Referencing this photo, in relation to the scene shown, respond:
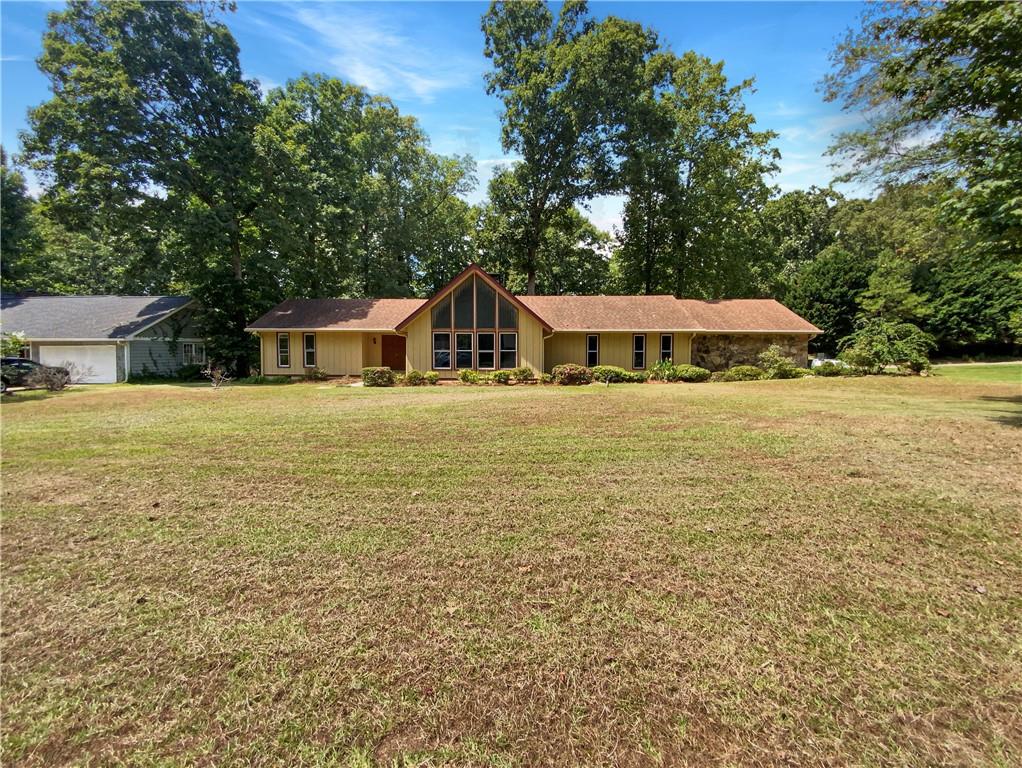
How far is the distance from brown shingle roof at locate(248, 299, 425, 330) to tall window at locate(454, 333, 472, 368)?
4.15 meters

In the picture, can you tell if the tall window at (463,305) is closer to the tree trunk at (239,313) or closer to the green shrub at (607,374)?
the green shrub at (607,374)

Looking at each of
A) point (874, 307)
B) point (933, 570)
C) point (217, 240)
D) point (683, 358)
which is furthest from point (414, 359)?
point (874, 307)

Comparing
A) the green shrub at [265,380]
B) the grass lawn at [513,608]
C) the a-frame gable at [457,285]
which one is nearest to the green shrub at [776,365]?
the a-frame gable at [457,285]

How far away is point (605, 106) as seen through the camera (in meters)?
28.1

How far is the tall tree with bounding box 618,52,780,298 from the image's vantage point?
28.9 metres

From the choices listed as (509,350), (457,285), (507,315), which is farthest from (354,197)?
(509,350)

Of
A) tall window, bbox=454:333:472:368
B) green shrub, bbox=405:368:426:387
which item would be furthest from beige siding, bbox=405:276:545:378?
green shrub, bbox=405:368:426:387

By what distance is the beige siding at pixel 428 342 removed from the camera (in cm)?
2159

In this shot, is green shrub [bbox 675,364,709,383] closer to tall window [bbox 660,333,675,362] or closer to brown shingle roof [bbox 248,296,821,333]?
tall window [bbox 660,333,675,362]

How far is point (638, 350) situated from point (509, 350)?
6934 mm

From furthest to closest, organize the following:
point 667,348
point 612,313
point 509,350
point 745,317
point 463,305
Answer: point 745,317
point 612,313
point 667,348
point 509,350
point 463,305

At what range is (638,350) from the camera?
77.8ft

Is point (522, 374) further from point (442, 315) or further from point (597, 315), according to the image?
point (597, 315)

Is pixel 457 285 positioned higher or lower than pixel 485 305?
higher
